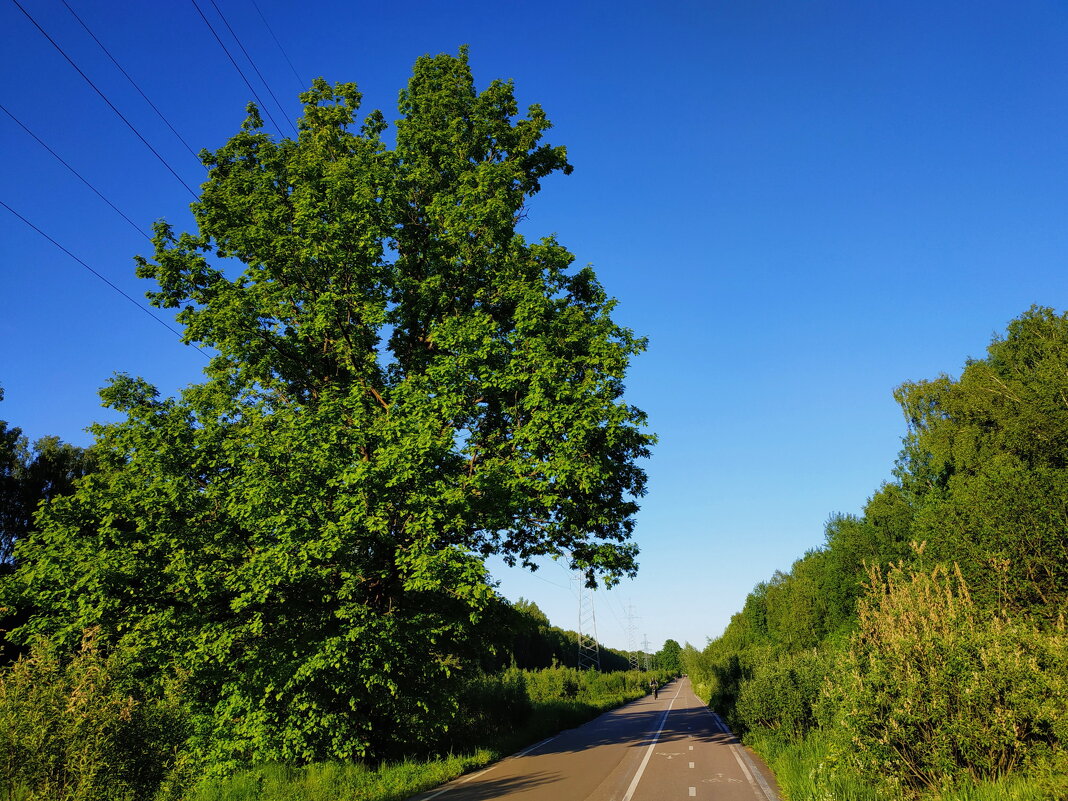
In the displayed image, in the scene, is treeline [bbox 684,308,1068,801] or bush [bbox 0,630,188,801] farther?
treeline [bbox 684,308,1068,801]

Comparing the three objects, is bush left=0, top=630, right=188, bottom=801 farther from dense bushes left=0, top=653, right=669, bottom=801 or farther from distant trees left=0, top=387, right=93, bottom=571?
distant trees left=0, top=387, right=93, bottom=571

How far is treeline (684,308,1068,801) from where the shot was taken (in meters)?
8.34

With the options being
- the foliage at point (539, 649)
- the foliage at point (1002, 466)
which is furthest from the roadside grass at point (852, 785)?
the foliage at point (539, 649)

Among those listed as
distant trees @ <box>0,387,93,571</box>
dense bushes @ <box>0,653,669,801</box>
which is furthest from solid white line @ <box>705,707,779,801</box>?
distant trees @ <box>0,387,93,571</box>

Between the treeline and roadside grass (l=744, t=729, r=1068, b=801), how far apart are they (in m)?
0.03

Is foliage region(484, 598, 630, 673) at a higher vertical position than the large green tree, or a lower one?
lower

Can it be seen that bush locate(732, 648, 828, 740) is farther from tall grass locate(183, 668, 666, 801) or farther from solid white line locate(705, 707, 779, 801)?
tall grass locate(183, 668, 666, 801)

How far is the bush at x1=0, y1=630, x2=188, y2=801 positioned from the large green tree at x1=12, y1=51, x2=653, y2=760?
19.6 feet

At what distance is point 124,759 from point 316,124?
1924 centimetres

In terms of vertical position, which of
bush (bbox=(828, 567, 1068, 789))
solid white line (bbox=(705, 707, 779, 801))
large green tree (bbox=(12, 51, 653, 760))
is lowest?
solid white line (bbox=(705, 707, 779, 801))

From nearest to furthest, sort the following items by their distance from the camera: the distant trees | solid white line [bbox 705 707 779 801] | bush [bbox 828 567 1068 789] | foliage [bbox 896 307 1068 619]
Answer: bush [bbox 828 567 1068 789] → solid white line [bbox 705 707 779 801] → foliage [bbox 896 307 1068 619] → the distant trees

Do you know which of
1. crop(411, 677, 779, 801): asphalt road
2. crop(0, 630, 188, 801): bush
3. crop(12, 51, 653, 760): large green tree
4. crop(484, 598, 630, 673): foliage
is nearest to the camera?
crop(0, 630, 188, 801): bush

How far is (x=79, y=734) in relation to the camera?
6859 mm

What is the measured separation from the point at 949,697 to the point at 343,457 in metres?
12.5
